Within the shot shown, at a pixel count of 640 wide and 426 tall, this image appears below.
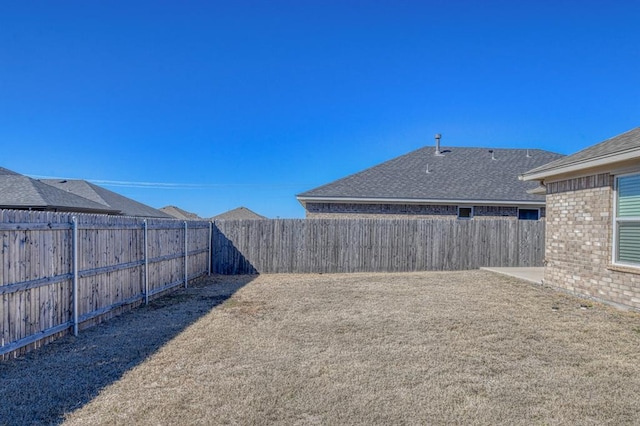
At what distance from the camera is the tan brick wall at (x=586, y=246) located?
6637 mm

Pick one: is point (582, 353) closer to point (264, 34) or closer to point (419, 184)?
point (419, 184)

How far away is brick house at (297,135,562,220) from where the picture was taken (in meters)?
14.5

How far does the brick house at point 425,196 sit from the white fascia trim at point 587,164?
563 cm

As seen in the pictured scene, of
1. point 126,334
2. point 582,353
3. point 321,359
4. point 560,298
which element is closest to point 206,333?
point 126,334

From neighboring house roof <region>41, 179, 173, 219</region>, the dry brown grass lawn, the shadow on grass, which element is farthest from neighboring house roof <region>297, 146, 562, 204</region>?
neighboring house roof <region>41, 179, 173, 219</region>

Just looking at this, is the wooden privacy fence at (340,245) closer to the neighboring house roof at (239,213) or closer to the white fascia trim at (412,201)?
the white fascia trim at (412,201)

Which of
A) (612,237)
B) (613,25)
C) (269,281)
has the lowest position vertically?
(269,281)

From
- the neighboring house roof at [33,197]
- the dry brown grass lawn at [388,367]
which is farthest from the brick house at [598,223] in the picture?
the neighboring house roof at [33,197]

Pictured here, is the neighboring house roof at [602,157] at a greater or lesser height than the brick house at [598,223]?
greater

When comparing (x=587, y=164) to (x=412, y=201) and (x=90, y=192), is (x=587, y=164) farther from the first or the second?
(x=90, y=192)

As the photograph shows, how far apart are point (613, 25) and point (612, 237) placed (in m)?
7.99

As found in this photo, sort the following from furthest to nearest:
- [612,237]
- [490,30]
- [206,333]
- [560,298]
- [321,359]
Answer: [490,30]
[560,298]
[612,237]
[206,333]
[321,359]

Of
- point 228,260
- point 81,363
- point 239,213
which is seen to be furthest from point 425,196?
point 239,213

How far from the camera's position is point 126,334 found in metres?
5.27
